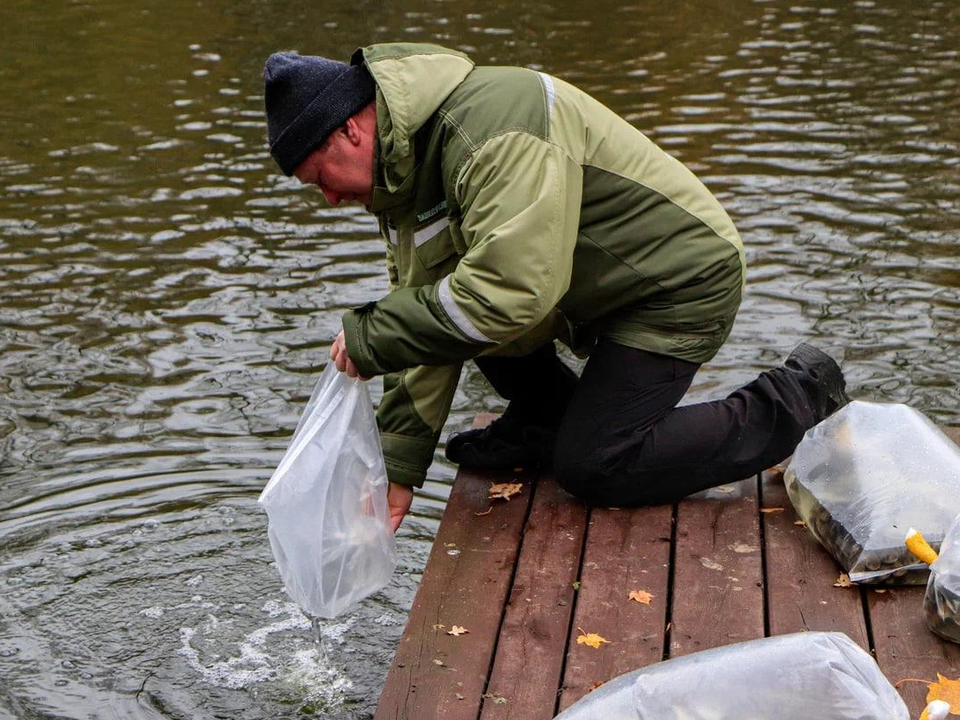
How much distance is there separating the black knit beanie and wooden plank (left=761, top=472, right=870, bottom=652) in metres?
1.63

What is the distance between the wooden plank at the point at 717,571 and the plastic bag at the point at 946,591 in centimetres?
41

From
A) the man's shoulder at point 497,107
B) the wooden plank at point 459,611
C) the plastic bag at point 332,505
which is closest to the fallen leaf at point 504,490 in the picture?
the wooden plank at point 459,611

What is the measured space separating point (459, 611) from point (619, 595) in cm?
42

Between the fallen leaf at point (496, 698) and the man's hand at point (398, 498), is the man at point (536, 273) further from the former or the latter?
the fallen leaf at point (496, 698)

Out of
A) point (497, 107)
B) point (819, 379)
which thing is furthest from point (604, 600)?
point (497, 107)

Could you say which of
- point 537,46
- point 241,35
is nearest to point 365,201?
point 537,46

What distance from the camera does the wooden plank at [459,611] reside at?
3232 millimetres

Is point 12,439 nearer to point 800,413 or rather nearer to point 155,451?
point 155,451

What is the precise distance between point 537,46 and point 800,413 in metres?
9.68

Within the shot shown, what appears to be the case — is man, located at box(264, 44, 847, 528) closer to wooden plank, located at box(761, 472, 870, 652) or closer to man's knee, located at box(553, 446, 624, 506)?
man's knee, located at box(553, 446, 624, 506)

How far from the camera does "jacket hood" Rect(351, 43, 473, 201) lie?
3561 millimetres

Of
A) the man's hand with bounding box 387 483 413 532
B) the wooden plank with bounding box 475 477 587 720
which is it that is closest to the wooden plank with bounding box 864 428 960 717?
the wooden plank with bounding box 475 477 587 720

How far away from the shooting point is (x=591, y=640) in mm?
3430

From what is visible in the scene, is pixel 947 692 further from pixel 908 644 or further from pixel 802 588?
pixel 802 588
